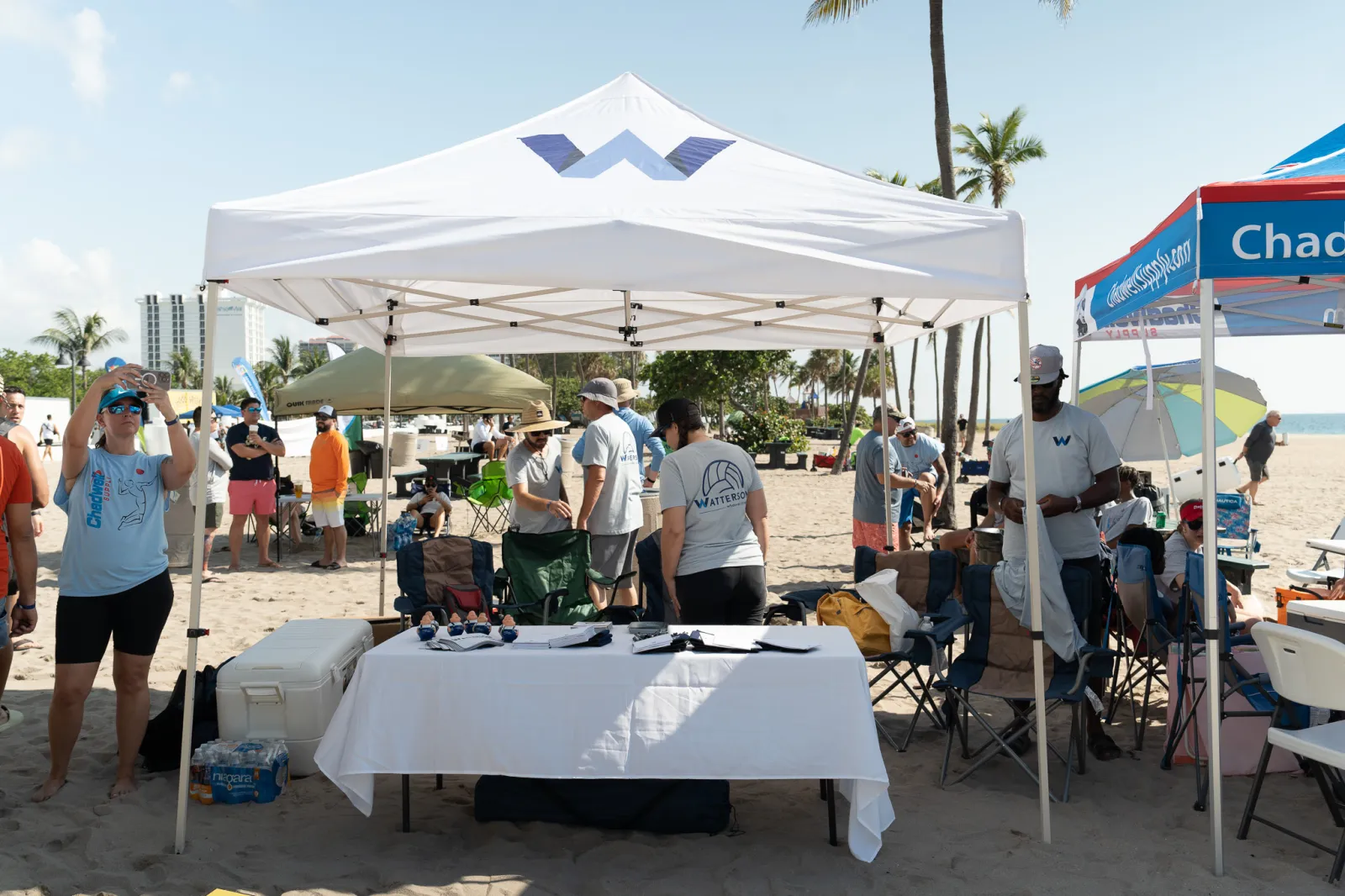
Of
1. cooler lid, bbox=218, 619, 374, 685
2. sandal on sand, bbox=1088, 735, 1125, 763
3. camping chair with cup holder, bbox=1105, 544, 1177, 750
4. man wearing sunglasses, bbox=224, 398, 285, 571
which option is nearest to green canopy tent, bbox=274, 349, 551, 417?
man wearing sunglasses, bbox=224, 398, 285, 571

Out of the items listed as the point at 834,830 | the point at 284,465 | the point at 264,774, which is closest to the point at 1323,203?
the point at 834,830

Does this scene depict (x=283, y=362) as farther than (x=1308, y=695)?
Yes

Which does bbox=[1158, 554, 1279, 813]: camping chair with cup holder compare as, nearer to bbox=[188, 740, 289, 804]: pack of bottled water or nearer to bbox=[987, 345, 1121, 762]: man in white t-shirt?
bbox=[987, 345, 1121, 762]: man in white t-shirt

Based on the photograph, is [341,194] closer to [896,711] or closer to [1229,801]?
[896,711]

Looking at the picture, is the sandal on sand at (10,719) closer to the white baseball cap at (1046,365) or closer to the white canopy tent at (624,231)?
the white canopy tent at (624,231)

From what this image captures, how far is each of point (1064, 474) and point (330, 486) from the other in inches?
280

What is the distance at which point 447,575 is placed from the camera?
16.0ft

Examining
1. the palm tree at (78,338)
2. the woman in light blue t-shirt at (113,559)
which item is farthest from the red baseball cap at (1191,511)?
the palm tree at (78,338)

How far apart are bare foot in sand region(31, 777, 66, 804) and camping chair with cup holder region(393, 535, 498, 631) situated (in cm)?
154

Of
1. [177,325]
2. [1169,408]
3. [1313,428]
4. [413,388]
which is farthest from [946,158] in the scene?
[177,325]

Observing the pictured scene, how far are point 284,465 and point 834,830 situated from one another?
22605 millimetres

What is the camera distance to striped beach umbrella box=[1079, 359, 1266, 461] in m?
9.27

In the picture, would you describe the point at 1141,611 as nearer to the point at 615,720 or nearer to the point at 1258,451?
the point at 615,720

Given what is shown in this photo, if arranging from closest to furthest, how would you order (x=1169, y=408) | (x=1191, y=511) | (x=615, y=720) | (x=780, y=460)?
(x=615, y=720) < (x=1191, y=511) < (x=1169, y=408) < (x=780, y=460)
